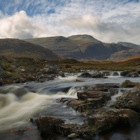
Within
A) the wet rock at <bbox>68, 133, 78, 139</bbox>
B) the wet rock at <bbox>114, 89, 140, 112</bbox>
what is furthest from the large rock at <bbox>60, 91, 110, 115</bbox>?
the wet rock at <bbox>68, 133, 78, 139</bbox>

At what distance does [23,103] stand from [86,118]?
498 inches

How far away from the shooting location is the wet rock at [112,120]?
20.8 m

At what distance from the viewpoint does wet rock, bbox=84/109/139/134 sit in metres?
20.8

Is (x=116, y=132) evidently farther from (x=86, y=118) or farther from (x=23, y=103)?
(x=23, y=103)

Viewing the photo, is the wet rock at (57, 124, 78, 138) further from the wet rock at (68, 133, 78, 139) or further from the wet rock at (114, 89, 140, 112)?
the wet rock at (114, 89, 140, 112)

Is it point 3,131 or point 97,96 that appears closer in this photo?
point 3,131

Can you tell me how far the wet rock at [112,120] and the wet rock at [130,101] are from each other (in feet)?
5.37

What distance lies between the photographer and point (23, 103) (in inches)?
1335

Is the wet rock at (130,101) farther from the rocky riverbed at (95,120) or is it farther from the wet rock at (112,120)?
the wet rock at (112,120)

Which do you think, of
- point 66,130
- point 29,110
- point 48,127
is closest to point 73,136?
point 66,130

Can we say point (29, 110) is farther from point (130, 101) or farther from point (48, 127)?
point (130, 101)

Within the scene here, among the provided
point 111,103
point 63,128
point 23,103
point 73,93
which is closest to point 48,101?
point 23,103

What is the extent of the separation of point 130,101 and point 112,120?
4710 mm

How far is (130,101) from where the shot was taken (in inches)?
1006
